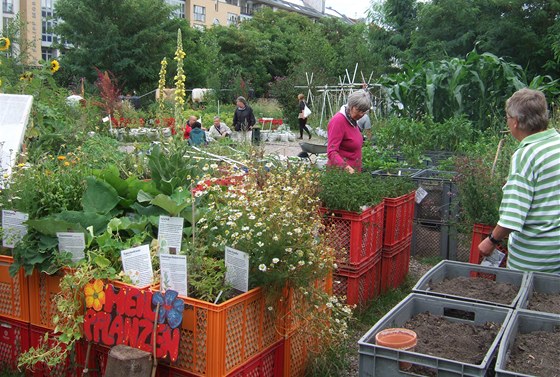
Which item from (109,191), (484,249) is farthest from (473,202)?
(109,191)

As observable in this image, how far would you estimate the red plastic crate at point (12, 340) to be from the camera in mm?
3705

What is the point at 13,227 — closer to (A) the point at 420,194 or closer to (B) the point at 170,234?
(B) the point at 170,234

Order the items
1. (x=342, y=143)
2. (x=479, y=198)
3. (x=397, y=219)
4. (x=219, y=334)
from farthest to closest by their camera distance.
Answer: (x=342, y=143) < (x=397, y=219) < (x=479, y=198) < (x=219, y=334)

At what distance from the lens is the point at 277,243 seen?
3197mm

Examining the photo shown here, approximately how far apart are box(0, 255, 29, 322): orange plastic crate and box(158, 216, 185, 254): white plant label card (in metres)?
0.91

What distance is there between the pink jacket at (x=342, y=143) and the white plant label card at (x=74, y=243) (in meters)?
2.73

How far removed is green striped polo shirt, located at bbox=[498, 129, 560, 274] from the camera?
3.43 meters

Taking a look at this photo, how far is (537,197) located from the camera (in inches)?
137

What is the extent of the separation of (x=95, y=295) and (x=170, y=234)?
494mm

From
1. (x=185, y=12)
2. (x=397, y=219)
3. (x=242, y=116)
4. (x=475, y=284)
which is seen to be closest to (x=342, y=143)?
(x=397, y=219)

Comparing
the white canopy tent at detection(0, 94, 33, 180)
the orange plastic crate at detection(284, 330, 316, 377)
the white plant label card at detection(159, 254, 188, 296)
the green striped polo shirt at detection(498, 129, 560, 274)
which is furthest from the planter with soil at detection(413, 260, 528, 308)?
the white canopy tent at detection(0, 94, 33, 180)

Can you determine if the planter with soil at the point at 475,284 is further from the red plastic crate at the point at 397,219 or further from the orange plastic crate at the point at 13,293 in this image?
the orange plastic crate at the point at 13,293

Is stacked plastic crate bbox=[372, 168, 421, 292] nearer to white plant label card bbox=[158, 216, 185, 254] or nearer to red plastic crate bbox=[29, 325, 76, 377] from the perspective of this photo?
white plant label card bbox=[158, 216, 185, 254]

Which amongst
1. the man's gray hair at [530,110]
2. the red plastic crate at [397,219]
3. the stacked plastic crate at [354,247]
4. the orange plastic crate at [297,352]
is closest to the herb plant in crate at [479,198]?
the red plastic crate at [397,219]
